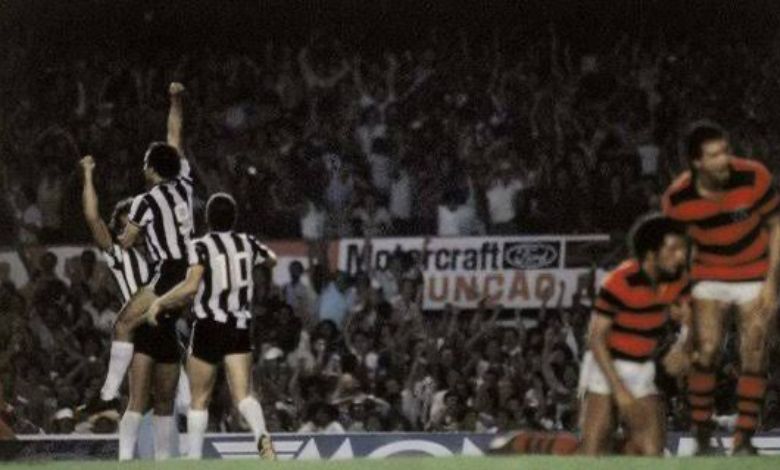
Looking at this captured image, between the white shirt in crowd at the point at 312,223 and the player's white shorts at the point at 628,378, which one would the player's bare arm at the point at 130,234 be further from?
the white shirt in crowd at the point at 312,223

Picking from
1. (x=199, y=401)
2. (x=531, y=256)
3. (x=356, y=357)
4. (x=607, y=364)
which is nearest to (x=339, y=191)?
(x=531, y=256)

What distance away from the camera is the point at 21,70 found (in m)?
22.7

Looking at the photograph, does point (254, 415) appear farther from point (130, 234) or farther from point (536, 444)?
point (130, 234)

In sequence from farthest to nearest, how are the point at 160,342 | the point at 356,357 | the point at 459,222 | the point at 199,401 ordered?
the point at 459,222, the point at 356,357, the point at 160,342, the point at 199,401

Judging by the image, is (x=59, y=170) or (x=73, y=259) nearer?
(x=73, y=259)

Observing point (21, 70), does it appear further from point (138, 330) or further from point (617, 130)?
point (138, 330)

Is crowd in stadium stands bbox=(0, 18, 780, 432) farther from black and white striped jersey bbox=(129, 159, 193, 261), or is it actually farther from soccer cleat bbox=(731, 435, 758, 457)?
soccer cleat bbox=(731, 435, 758, 457)

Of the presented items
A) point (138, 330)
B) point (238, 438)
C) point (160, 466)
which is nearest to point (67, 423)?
point (238, 438)

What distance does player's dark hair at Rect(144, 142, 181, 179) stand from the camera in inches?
568

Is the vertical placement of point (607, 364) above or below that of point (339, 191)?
below

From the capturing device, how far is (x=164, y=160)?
14484 millimetres

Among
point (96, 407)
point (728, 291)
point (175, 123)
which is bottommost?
point (96, 407)

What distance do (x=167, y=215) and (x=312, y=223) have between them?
5.52 metres

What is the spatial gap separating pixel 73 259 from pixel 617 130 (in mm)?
5402
